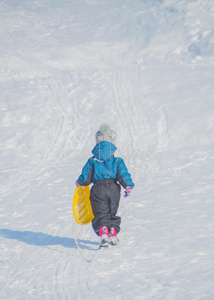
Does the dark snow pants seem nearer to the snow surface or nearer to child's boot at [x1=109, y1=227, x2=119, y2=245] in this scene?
child's boot at [x1=109, y1=227, x2=119, y2=245]

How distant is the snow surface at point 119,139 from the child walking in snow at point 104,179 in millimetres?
260

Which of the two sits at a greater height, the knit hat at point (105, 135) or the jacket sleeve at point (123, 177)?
the knit hat at point (105, 135)

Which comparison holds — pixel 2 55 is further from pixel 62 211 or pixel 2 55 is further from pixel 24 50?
pixel 62 211

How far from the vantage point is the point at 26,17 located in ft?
61.2

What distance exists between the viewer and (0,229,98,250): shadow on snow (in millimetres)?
4852

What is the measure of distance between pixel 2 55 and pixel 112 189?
1008 centimetres

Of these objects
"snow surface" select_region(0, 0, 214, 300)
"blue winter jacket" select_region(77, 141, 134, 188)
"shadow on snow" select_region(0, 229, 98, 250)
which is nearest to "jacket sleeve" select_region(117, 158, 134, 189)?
"blue winter jacket" select_region(77, 141, 134, 188)

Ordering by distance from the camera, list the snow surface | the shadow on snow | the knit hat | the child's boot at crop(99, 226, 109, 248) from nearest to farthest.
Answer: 1. the snow surface
2. the child's boot at crop(99, 226, 109, 248)
3. the knit hat
4. the shadow on snow

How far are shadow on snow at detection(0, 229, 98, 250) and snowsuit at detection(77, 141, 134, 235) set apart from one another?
340 millimetres

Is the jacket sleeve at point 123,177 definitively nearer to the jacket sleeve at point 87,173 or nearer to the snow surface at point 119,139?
the jacket sleeve at point 87,173

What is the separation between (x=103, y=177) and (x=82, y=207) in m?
0.44

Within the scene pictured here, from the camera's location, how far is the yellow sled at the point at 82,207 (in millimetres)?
4750

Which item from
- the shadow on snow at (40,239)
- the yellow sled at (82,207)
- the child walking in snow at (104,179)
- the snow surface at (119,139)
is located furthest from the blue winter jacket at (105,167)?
the shadow on snow at (40,239)

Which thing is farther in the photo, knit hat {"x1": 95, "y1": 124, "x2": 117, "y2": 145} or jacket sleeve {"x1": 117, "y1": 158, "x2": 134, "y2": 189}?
knit hat {"x1": 95, "y1": 124, "x2": 117, "y2": 145}
